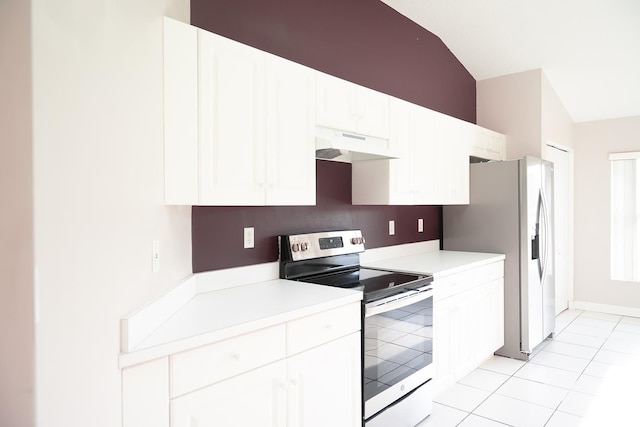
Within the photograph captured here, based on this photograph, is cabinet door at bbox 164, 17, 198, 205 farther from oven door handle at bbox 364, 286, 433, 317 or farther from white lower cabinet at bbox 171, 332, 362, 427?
oven door handle at bbox 364, 286, 433, 317

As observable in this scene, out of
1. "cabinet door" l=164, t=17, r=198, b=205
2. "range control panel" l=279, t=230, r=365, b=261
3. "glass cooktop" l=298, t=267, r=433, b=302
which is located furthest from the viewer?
"range control panel" l=279, t=230, r=365, b=261

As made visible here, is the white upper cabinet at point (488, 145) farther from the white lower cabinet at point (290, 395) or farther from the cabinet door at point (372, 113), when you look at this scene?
the white lower cabinet at point (290, 395)

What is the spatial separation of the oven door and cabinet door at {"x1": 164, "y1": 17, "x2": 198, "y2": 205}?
3.70 ft

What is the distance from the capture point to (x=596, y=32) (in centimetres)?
372

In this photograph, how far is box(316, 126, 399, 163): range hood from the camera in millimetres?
2420

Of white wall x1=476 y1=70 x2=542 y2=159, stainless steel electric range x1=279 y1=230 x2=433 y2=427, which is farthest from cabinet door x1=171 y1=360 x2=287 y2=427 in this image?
white wall x1=476 y1=70 x2=542 y2=159

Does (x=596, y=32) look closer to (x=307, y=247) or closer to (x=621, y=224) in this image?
(x=621, y=224)

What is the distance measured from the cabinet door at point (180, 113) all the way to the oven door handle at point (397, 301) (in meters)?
1.07

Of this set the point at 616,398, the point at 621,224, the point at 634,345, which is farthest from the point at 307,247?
the point at 621,224

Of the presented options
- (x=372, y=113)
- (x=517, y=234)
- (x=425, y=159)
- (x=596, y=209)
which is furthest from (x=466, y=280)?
(x=596, y=209)

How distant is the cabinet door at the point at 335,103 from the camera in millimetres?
2428

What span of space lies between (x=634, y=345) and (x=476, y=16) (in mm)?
3509

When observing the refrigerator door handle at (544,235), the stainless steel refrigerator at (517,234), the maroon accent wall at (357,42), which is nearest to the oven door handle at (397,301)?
the stainless steel refrigerator at (517,234)

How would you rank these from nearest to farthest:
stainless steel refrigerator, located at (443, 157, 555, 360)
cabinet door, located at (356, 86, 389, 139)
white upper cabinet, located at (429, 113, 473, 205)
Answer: cabinet door, located at (356, 86, 389, 139), white upper cabinet, located at (429, 113, 473, 205), stainless steel refrigerator, located at (443, 157, 555, 360)
